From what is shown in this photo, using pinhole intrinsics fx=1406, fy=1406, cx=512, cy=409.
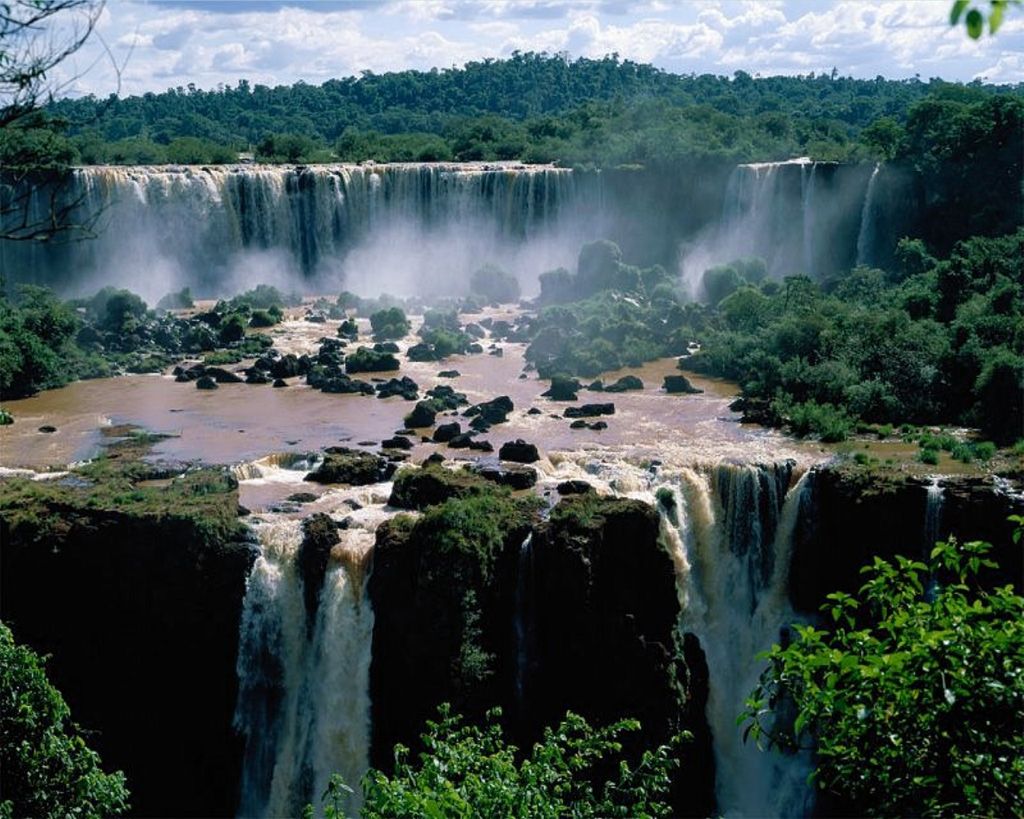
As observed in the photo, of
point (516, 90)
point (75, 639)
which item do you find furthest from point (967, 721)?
point (516, 90)

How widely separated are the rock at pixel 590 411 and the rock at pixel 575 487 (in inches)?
262

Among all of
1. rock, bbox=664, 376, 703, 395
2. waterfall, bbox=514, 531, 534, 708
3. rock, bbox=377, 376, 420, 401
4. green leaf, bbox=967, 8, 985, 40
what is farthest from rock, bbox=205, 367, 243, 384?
green leaf, bbox=967, 8, 985, 40

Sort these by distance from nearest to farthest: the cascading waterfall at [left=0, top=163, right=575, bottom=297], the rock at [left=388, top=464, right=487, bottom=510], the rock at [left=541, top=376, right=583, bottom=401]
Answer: the rock at [left=388, top=464, right=487, bottom=510] < the rock at [left=541, top=376, right=583, bottom=401] < the cascading waterfall at [left=0, top=163, right=575, bottom=297]

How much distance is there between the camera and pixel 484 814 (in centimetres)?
965

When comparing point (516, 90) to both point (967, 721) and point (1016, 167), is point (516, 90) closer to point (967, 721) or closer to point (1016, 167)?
point (1016, 167)

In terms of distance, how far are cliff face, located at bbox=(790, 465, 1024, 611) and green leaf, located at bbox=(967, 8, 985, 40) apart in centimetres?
1919

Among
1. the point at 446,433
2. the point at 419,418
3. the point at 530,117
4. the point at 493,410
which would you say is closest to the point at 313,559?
the point at 446,433

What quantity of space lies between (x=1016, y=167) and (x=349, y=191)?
23.3m

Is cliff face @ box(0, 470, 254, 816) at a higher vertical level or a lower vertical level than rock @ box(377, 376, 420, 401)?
lower

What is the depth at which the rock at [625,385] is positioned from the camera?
114ft

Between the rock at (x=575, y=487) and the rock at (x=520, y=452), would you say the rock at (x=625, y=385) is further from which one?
the rock at (x=575, y=487)

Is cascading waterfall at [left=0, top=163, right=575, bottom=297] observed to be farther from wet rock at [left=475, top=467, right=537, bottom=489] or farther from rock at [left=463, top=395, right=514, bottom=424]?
wet rock at [left=475, top=467, right=537, bottom=489]

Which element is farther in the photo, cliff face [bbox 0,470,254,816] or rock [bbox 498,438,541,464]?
rock [bbox 498,438,541,464]

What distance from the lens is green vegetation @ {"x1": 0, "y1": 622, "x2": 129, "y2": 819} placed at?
11.9m
